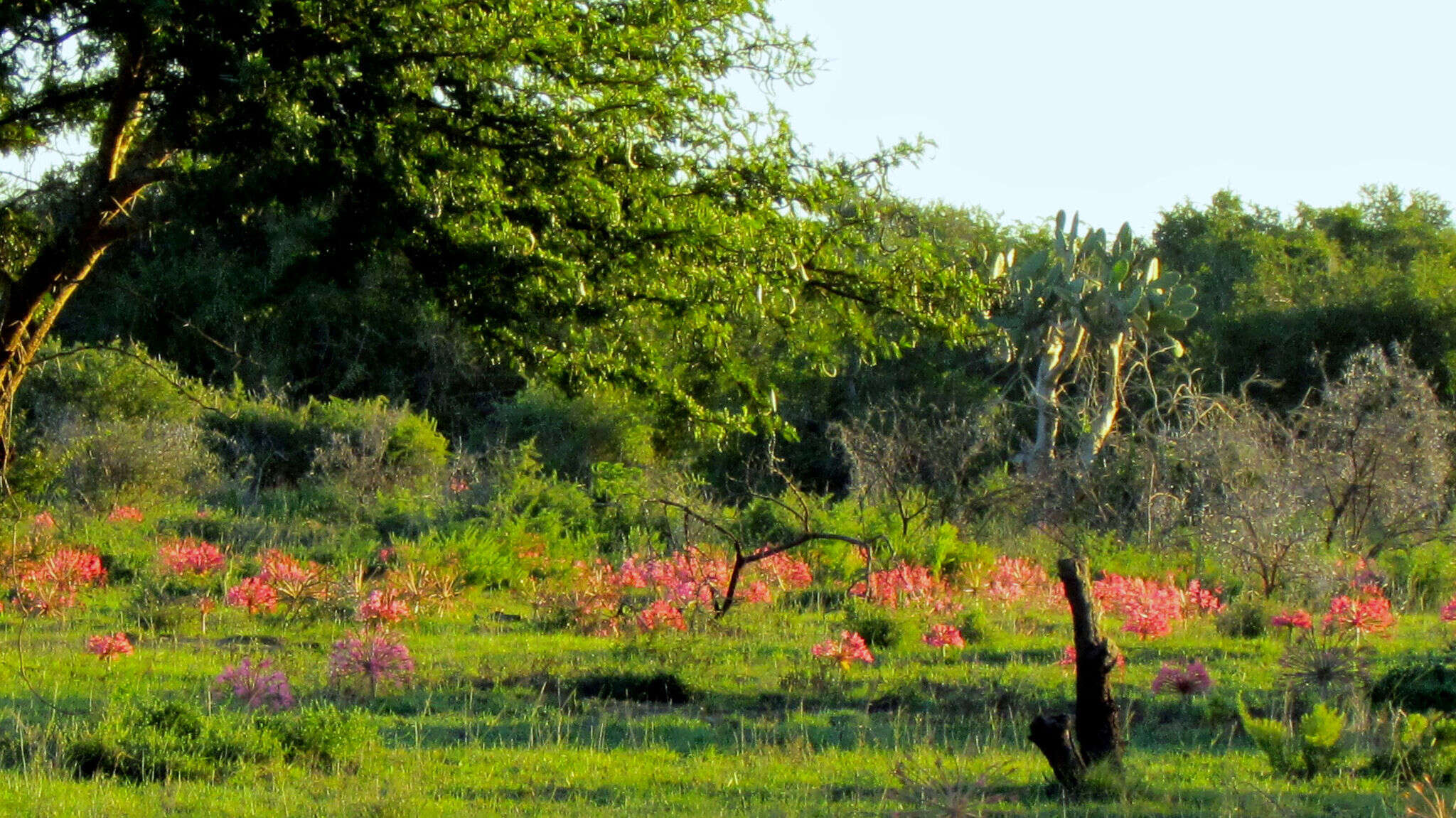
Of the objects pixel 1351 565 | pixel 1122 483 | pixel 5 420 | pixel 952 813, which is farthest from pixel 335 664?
pixel 1122 483

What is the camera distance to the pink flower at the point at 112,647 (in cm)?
853

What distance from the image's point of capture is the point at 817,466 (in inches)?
958

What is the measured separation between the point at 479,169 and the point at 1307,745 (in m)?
4.07

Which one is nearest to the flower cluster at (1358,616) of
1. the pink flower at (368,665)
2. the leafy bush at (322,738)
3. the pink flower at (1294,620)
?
the pink flower at (1294,620)

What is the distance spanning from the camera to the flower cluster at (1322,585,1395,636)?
28.6 feet

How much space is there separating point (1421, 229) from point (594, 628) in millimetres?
29391

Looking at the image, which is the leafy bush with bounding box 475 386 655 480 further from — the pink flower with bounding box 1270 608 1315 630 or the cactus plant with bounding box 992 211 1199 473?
the pink flower with bounding box 1270 608 1315 630

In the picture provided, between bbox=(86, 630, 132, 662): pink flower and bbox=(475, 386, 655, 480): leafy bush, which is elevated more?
bbox=(475, 386, 655, 480): leafy bush

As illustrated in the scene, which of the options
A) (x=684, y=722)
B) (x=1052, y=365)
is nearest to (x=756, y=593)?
(x=684, y=722)

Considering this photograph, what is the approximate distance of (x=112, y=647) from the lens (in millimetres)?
8516

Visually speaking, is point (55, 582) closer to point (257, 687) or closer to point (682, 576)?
point (257, 687)

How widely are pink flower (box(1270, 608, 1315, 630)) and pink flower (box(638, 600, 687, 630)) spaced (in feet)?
12.4

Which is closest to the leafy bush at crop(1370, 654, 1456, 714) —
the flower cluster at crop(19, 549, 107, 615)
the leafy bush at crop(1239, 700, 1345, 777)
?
the leafy bush at crop(1239, 700, 1345, 777)

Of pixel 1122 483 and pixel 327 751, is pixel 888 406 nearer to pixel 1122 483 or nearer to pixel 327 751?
pixel 1122 483
